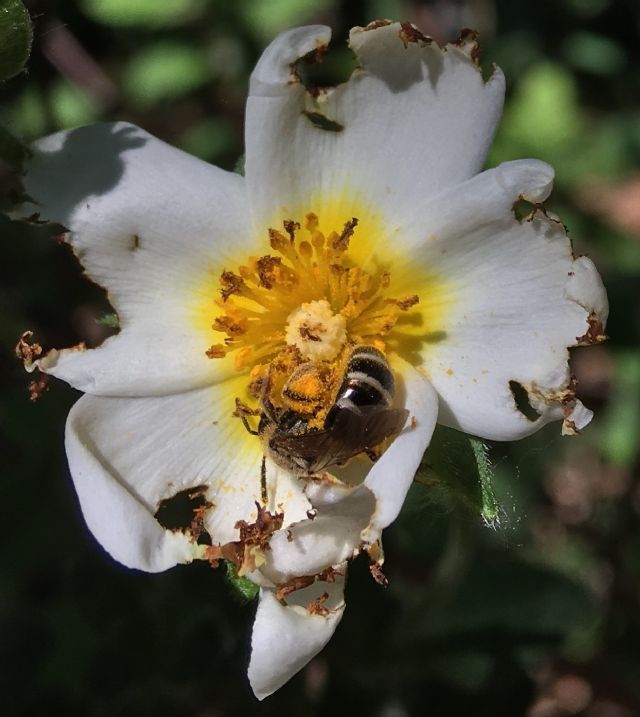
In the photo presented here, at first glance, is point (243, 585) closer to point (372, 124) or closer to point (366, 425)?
point (366, 425)

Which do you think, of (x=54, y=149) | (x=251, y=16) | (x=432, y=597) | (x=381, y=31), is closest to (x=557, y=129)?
(x=251, y=16)

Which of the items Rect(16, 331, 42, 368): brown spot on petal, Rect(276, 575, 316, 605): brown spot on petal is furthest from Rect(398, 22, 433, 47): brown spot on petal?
Rect(276, 575, 316, 605): brown spot on petal

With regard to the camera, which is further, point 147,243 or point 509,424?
point 147,243

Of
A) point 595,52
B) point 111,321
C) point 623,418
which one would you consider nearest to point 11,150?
point 111,321

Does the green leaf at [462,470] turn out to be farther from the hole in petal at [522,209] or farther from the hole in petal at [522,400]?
the hole in petal at [522,209]

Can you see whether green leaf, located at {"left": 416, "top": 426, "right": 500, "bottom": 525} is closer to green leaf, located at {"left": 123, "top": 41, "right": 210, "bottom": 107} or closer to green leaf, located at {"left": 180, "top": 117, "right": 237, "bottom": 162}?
green leaf, located at {"left": 180, "top": 117, "right": 237, "bottom": 162}

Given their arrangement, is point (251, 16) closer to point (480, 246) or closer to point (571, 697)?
point (480, 246)

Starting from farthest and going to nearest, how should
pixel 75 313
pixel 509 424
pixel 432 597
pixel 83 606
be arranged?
pixel 75 313
pixel 432 597
pixel 83 606
pixel 509 424
